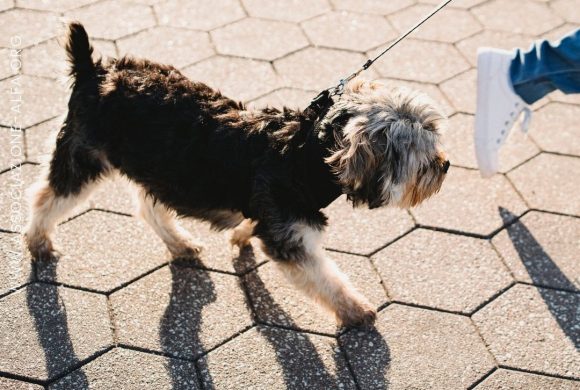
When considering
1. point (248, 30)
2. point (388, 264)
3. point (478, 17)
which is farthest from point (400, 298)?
point (478, 17)

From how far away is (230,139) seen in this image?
3232mm

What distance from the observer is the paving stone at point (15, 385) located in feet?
10.8

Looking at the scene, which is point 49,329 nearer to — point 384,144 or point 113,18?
point 384,144

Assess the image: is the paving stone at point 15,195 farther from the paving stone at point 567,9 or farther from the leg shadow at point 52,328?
the paving stone at point 567,9

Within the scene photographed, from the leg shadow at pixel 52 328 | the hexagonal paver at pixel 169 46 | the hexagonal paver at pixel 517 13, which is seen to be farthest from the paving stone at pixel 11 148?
the hexagonal paver at pixel 517 13

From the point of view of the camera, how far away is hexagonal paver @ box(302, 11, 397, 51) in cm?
576

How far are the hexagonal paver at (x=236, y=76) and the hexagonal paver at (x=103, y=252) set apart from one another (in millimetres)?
1481

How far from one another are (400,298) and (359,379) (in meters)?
0.62

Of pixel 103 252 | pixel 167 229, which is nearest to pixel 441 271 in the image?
pixel 167 229

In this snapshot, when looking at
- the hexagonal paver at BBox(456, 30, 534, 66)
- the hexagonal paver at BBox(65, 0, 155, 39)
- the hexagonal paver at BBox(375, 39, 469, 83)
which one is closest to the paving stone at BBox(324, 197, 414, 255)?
the hexagonal paver at BBox(375, 39, 469, 83)

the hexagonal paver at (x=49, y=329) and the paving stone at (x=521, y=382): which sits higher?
the hexagonal paver at (x=49, y=329)

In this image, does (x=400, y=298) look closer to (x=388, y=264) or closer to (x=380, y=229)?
(x=388, y=264)

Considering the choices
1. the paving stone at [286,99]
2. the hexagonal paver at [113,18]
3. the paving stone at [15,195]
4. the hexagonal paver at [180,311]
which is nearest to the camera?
the hexagonal paver at [180,311]

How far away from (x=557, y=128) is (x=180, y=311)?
3200 millimetres
